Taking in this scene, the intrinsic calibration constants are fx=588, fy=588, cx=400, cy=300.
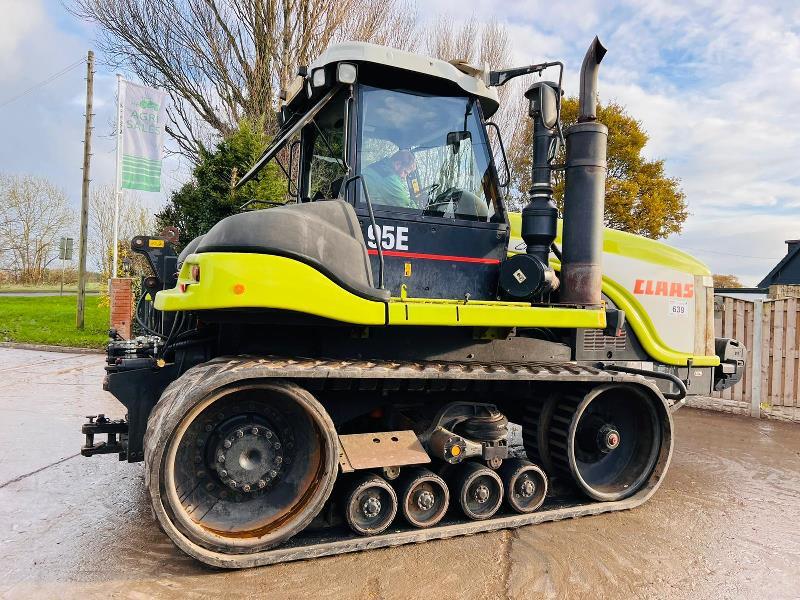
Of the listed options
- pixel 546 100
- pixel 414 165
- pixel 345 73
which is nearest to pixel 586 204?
pixel 546 100

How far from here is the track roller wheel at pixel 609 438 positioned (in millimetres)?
4242

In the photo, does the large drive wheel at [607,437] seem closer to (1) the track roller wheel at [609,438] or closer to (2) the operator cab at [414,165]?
(1) the track roller wheel at [609,438]

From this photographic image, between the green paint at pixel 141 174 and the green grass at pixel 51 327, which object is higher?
the green paint at pixel 141 174

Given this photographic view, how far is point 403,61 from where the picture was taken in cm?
385

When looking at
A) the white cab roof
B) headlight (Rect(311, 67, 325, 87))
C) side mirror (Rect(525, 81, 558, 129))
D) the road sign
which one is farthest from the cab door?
the road sign

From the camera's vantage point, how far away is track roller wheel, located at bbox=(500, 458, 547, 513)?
404cm

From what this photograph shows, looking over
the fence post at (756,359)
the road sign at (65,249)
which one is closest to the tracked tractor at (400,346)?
the fence post at (756,359)

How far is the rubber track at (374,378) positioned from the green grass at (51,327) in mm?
11834

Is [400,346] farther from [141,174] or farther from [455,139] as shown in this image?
[141,174]

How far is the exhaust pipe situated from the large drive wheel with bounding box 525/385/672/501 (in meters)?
0.75

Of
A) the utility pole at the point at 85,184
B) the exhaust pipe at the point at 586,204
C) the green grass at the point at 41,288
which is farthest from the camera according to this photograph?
the green grass at the point at 41,288

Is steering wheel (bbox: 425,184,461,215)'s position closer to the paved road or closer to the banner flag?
the paved road

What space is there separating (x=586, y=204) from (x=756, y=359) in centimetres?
582

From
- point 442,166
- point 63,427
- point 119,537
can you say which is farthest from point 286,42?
point 119,537
